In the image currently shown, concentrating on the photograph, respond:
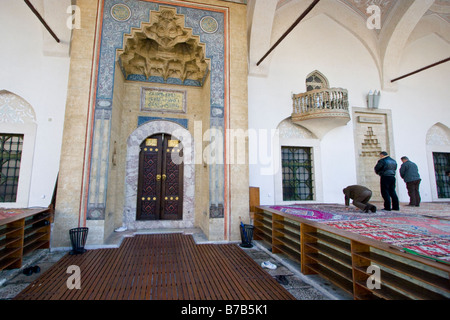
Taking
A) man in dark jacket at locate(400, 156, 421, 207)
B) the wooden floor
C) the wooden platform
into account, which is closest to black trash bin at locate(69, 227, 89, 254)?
the wooden floor

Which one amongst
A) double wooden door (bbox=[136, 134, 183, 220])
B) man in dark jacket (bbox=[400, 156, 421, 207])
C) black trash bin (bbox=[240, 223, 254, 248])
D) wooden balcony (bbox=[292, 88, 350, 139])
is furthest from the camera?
wooden balcony (bbox=[292, 88, 350, 139])

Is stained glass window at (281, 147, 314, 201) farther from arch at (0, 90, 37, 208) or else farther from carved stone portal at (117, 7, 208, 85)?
arch at (0, 90, 37, 208)

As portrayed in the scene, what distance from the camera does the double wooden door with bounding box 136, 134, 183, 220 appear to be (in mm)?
5371

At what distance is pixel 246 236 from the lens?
4.25m

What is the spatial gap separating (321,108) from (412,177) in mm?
2439

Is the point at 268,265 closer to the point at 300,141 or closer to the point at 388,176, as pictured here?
the point at 388,176

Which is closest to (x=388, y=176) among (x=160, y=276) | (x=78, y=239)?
(x=160, y=276)

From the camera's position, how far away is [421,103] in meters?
6.78

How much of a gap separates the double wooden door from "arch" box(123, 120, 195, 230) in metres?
0.10

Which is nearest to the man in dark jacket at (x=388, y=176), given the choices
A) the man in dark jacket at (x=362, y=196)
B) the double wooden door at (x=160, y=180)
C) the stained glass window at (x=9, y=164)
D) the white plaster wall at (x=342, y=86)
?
the man in dark jacket at (x=362, y=196)

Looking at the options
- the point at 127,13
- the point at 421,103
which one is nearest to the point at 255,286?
the point at 127,13

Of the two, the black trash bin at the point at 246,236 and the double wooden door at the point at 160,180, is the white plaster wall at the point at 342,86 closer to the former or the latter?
the black trash bin at the point at 246,236

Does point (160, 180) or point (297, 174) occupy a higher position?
point (297, 174)

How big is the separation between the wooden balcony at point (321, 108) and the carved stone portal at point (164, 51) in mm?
2447
